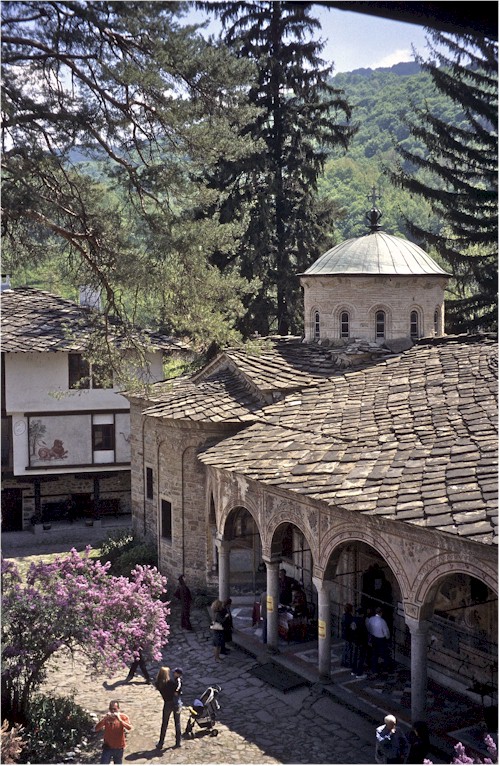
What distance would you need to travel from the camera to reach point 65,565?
12055mm

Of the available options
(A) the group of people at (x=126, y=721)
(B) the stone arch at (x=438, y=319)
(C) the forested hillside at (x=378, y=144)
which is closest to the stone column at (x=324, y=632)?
(A) the group of people at (x=126, y=721)

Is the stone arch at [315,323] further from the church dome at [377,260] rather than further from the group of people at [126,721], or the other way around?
the group of people at [126,721]

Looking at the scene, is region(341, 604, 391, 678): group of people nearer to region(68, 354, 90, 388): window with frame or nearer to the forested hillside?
region(68, 354, 90, 388): window with frame

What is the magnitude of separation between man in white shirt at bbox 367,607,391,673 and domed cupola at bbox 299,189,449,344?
908 centimetres

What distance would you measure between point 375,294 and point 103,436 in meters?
9.85

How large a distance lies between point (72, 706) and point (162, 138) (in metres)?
8.56

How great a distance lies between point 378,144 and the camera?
217 feet

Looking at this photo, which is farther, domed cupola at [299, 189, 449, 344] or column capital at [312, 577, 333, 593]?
domed cupola at [299, 189, 449, 344]

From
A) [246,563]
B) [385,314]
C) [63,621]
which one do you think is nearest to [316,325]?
[385,314]

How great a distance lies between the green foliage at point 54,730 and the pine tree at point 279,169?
17750 millimetres

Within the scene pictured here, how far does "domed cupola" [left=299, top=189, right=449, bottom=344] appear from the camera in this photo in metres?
21.3

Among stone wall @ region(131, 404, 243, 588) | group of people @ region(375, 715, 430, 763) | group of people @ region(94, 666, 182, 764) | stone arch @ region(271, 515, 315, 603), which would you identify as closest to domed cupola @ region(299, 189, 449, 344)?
stone wall @ region(131, 404, 243, 588)

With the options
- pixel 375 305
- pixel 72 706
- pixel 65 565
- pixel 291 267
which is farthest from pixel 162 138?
pixel 291 267

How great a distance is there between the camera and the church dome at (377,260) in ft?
70.3
